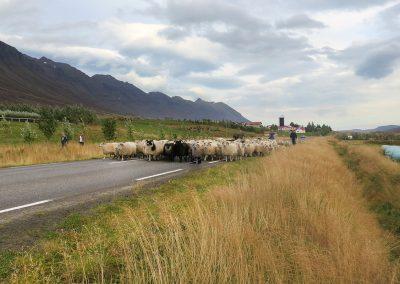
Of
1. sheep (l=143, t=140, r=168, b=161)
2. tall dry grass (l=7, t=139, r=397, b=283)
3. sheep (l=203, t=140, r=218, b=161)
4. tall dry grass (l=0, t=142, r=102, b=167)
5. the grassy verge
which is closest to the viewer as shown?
tall dry grass (l=7, t=139, r=397, b=283)

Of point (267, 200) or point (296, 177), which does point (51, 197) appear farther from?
point (296, 177)

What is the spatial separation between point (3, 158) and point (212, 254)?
64.0 ft

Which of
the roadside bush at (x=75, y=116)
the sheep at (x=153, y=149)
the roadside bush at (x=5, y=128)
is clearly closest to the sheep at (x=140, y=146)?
the sheep at (x=153, y=149)

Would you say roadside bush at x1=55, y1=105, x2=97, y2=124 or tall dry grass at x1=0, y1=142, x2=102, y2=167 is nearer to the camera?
tall dry grass at x1=0, y1=142, x2=102, y2=167

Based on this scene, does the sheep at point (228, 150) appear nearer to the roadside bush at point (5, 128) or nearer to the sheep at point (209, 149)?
the sheep at point (209, 149)

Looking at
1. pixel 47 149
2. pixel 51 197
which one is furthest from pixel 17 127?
pixel 51 197

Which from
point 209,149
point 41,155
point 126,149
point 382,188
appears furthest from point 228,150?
point 41,155

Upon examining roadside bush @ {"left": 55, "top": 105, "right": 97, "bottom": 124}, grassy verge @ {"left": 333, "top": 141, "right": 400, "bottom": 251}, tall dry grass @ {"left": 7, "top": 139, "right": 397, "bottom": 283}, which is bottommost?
grassy verge @ {"left": 333, "top": 141, "right": 400, "bottom": 251}

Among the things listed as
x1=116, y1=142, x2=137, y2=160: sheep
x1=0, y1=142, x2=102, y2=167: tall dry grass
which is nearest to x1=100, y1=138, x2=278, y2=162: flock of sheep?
x1=116, y1=142, x2=137, y2=160: sheep

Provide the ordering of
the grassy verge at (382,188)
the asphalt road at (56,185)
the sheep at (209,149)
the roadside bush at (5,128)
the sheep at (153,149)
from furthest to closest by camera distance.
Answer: the roadside bush at (5,128) < the sheep at (209,149) < the sheep at (153,149) < the grassy verge at (382,188) < the asphalt road at (56,185)

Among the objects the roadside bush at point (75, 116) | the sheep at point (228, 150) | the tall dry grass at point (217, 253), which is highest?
the roadside bush at point (75, 116)

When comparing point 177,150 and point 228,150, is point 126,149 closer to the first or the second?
point 177,150

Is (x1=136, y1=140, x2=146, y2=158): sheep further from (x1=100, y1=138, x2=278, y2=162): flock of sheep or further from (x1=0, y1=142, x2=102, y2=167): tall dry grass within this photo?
(x1=0, y1=142, x2=102, y2=167): tall dry grass

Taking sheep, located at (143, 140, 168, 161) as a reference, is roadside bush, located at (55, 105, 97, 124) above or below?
above
